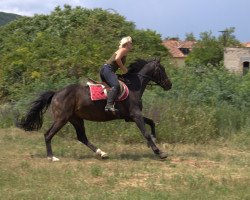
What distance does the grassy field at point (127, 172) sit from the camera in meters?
7.28

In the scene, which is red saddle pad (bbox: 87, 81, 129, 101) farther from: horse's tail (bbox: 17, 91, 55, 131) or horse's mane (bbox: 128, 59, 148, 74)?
horse's tail (bbox: 17, 91, 55, 131)

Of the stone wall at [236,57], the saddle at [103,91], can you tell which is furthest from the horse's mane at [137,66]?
the stone wall at [236,57]

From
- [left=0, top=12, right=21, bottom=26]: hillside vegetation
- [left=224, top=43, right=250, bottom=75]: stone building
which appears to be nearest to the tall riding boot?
[left=224, top=43, right=250, bottom=75]: stone building

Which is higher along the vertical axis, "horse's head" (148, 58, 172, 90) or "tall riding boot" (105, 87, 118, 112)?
"horse's head" (148, 58, 172, 90)

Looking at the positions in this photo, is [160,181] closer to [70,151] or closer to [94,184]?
[94,184]

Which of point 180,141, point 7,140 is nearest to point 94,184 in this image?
point 180,141

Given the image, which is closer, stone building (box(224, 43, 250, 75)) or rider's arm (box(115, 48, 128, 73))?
rider's arm (box(115, 48, 128, 73))

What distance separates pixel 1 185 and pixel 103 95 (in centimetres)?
312

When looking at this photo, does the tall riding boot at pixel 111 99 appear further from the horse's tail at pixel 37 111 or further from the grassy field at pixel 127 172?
the horse's tail at pixel 37 111

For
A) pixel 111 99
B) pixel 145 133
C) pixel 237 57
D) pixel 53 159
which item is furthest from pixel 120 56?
pixel 237 57

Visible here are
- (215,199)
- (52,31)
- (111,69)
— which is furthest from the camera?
(52,31)

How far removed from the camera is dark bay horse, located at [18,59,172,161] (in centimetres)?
1027

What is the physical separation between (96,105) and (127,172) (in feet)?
6.62

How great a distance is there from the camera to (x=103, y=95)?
33.6ft
